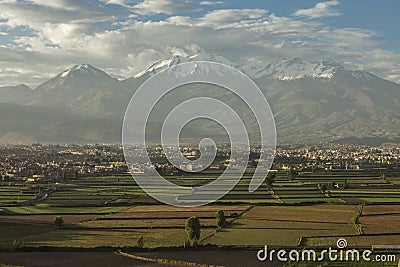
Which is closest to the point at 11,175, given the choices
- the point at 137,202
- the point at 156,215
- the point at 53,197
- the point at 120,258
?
the point at 53,197

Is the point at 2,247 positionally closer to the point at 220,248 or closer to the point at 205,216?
the point at 220,248

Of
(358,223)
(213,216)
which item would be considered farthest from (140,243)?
(358,223)

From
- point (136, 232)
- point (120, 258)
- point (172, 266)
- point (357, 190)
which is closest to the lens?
point (172, 266)

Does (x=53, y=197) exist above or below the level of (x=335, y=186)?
below

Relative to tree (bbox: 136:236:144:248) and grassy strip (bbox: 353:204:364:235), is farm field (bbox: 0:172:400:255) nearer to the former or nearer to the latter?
grassy strip (bbox: 353:204:364:235)

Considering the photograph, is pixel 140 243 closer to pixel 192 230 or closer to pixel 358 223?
pixel 192 230

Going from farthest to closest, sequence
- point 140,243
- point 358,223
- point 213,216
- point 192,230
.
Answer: point 213,216 → point 358,223 → point 192,230 → point 140,243

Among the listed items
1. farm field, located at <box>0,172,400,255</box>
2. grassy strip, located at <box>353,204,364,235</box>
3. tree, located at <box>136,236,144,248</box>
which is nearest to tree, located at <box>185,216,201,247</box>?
farm field, located at <box>0,172,400,255</box>

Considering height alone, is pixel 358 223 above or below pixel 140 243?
above

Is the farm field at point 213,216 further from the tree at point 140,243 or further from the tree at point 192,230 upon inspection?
the tree at point 192,230

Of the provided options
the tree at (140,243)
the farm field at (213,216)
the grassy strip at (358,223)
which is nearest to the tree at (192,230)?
the farm field at (213,216)

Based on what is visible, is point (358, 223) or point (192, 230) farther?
point (358, 223)
